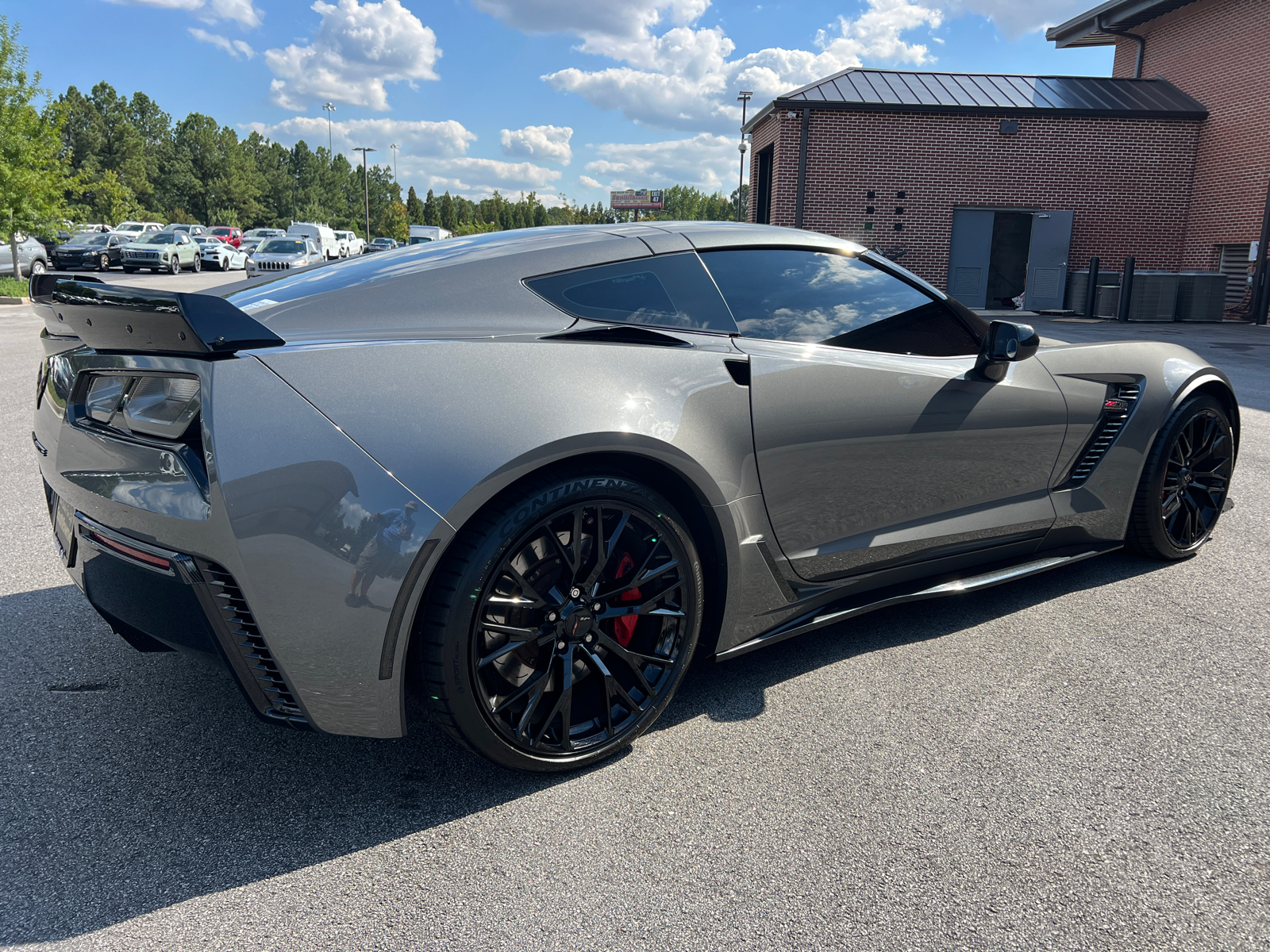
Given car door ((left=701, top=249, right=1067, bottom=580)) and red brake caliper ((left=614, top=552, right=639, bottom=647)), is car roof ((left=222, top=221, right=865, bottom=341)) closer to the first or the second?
car door ((left=701, top=249, right=1067, bottom=580))

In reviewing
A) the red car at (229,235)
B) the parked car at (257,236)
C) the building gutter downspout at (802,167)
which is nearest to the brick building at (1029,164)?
the building gutter downspout at (802,167)

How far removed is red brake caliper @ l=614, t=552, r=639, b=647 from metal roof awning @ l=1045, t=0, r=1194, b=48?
1070 inches

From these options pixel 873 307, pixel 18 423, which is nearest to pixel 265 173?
pixel 18 423

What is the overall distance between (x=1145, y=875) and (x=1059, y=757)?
1.64ft

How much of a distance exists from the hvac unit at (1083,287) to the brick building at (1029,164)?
350mm

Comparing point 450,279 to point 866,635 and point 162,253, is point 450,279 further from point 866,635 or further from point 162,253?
point 162,253

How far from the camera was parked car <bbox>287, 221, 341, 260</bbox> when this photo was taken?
124 feet

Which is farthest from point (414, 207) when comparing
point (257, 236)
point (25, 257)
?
point (25, 257)

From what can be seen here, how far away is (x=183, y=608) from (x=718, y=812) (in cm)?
135

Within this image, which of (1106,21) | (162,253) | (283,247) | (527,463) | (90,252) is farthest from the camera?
(90,252)

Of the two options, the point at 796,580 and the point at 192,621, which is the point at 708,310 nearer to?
the point at 796,580

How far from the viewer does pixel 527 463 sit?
6.98 ft

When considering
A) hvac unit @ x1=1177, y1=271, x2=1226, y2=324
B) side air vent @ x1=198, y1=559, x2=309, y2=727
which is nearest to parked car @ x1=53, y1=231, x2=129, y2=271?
hvac unit @ x1=1177, y1=271, x2=1226, y2=324

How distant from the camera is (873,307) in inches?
119
